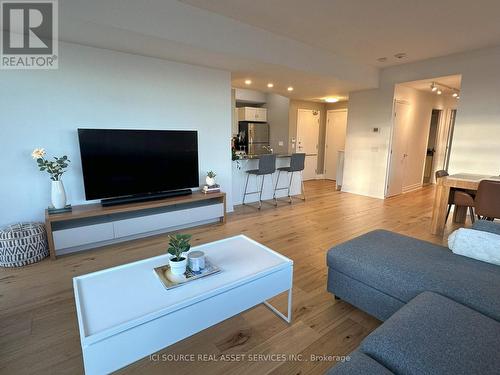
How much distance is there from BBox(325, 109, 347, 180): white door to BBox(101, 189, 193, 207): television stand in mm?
5467

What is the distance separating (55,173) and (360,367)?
3.43 metres

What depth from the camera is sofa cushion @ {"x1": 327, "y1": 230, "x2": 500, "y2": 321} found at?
155cm

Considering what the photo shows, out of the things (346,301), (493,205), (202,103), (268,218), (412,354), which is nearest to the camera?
(412,354)

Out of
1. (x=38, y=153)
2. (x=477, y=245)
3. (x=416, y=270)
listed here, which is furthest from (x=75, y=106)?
(x=477, y=245)

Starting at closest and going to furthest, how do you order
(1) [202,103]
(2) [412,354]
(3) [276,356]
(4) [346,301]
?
(2) [412,354], (3) [276,356], (4) [346,301], (1) [202,103]

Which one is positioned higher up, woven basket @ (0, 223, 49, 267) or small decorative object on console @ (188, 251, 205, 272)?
small decorative object on console @ (188, 251, 205, 272)

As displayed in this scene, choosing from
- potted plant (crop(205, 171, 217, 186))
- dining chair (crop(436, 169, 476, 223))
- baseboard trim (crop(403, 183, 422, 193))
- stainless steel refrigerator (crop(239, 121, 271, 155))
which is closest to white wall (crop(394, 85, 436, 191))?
baseboard trim (crop(403, 183, 422, 193))

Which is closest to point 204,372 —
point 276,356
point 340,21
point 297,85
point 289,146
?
point 276,356

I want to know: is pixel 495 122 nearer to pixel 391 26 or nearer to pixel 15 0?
pixel 391 26

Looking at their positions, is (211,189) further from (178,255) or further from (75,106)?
(178,255)

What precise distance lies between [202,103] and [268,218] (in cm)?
217

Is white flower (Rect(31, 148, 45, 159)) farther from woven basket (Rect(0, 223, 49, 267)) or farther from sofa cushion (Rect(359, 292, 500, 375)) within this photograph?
sofa cushion (Rect(359, 292, 500, 375))

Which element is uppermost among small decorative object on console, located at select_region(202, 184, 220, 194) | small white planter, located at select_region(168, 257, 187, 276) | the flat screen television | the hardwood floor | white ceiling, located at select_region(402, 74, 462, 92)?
white ceiling, located at select_region(402, 74, 462, 92)

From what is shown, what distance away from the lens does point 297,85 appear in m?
5.40
